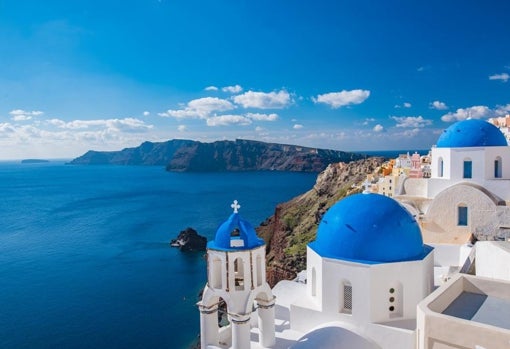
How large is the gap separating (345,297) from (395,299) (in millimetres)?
1180

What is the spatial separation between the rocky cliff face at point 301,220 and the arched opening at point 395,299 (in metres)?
21.8

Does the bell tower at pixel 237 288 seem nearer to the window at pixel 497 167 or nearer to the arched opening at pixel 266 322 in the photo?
the arched opening at pixel 266 322

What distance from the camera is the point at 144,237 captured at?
55000mm

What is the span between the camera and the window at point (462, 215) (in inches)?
593

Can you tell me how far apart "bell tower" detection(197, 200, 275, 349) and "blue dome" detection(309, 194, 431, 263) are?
178 centimetres

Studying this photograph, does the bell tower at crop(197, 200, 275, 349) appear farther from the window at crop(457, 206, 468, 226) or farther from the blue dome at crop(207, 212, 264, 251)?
the window at crop(457, 206, 468, 226)

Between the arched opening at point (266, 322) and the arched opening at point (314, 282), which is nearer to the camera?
the arched opening at point (266, 322)

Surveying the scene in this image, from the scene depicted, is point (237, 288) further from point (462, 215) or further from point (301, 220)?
point (301, 220)

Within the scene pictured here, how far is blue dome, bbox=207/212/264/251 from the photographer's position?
1003 centimetres

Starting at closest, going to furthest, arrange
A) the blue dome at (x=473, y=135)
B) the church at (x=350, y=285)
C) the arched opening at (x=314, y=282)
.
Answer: the church at (x=350, y=285)
the arched opening at (x=314, y=282)
the blue dome at (x=473, y=135)

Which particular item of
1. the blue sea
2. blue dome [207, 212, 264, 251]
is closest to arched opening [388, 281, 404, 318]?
blue dome [207, 212, 264, 251]

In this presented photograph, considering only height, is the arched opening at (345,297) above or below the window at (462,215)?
below

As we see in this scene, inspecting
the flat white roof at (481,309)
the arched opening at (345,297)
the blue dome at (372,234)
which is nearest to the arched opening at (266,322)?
the arched opening at (345,297)

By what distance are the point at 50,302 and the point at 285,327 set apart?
29.0 m
